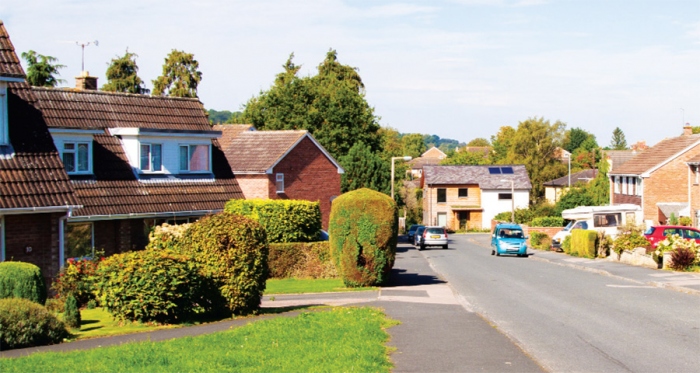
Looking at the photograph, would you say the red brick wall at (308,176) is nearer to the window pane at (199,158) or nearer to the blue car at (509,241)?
the blue car at (509,241)

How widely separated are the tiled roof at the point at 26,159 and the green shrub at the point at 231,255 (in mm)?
5481

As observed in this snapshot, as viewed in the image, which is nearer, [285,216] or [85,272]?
[85,272]

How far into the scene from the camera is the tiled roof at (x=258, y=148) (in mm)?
45219

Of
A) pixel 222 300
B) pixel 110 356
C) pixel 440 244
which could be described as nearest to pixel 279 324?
pixel 222 300

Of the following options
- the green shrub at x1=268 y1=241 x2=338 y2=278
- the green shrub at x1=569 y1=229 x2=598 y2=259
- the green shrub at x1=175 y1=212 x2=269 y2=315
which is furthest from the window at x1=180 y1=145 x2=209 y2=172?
the green shrub at x1=569 y1=229 x2=598 y2=259

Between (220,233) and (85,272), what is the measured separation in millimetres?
5032

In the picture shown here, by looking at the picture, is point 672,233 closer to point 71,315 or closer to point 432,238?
point 432,238

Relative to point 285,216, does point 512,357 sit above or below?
below

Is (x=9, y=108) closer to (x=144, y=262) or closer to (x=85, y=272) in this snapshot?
(x=85, y=272)

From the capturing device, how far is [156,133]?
1235 inches

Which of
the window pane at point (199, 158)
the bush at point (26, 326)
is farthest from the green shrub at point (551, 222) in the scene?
the bush at point (26, 326)

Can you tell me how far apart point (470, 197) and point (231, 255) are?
77.5 meters

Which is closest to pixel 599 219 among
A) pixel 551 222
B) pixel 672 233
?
pixel 672 233

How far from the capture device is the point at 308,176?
48031mm
